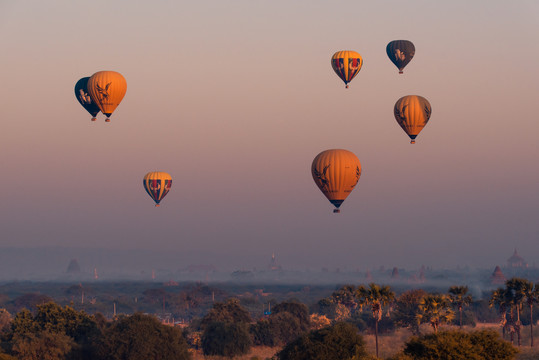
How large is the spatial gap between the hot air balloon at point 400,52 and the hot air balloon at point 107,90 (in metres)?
43.3

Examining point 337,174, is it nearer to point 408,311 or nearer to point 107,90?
point 107,90

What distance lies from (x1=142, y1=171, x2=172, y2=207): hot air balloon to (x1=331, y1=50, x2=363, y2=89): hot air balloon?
37.0 meters

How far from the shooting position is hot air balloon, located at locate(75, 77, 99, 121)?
116062 mm

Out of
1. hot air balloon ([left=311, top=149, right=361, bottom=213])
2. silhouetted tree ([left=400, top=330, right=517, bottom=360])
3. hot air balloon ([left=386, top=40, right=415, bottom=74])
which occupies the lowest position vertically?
silhouetted tree ([left=400, top=330, right=517, bottom=360])

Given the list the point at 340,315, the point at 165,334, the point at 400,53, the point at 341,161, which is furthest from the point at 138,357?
the point at 340,315

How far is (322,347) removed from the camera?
80.4 metres

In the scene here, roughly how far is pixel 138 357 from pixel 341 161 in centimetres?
3714

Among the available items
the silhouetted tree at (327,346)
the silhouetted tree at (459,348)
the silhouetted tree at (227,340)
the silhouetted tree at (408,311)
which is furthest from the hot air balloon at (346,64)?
the silhouetted tree at (459,348)

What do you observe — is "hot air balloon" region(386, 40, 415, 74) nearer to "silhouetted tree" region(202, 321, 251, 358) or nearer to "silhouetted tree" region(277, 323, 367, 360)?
"silhouetted tree" region(202, 321, 251, 358)

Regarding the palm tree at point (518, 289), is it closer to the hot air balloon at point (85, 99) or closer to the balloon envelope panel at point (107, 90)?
the balloon envelope panel at point (107, 90)

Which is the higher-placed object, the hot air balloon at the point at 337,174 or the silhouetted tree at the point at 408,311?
the hot air balloon at the point at 337,174

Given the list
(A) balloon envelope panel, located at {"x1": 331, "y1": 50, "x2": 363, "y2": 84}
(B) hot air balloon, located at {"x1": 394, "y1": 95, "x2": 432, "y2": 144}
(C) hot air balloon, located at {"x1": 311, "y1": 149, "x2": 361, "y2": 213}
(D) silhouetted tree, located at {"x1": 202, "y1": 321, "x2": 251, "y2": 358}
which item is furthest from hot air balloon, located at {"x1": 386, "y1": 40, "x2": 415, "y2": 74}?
(D) silhouetted tree, located at {"x1": 202, "y1": 321, "x2": 251, "y2": 358}

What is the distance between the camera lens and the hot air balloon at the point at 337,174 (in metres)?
103

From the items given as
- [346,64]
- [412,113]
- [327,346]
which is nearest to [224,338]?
[327,346]
